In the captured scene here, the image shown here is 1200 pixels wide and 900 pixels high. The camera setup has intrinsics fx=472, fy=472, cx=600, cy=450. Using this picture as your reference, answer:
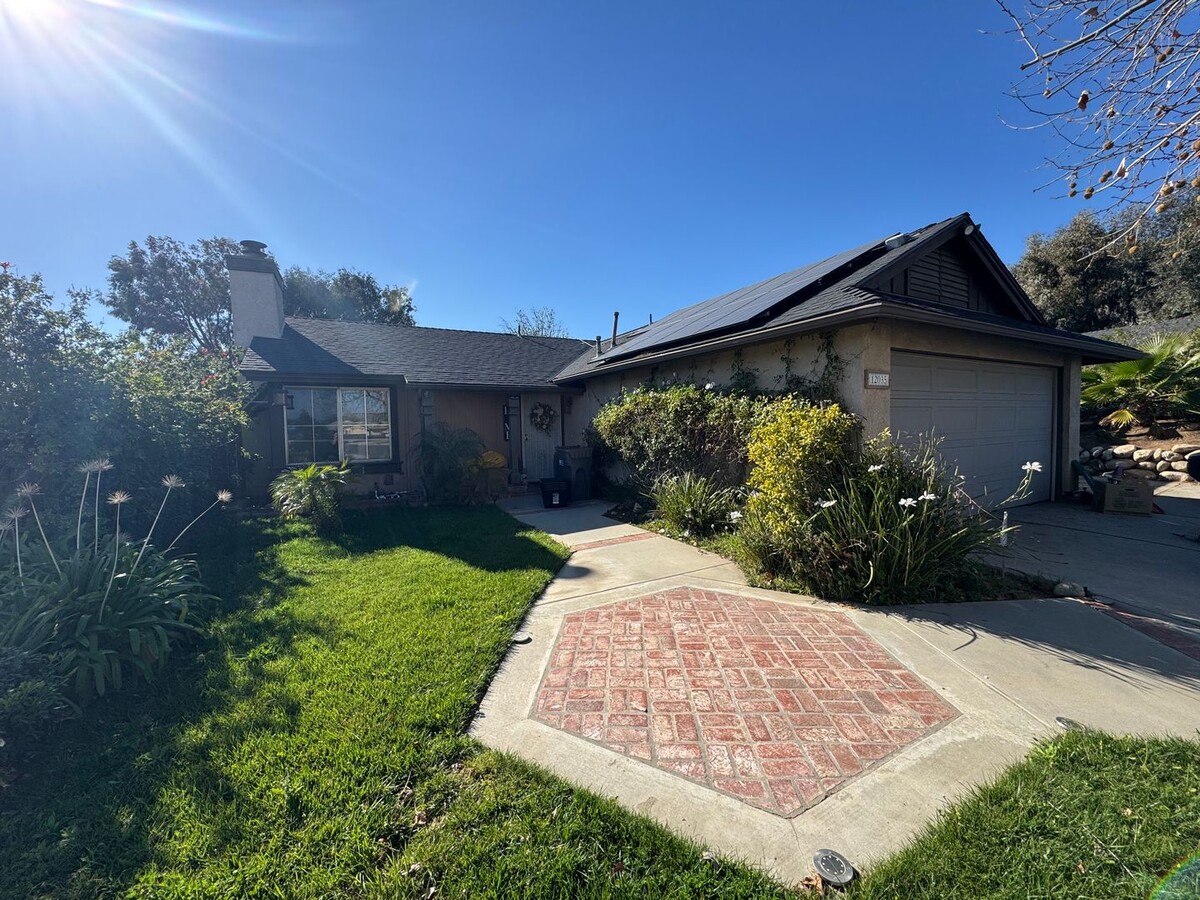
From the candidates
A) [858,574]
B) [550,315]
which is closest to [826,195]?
[858,574]

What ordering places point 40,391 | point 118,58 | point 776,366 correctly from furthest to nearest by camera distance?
point 776,366 → point 118,58 → point 40,391

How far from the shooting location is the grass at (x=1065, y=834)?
66.7 inches

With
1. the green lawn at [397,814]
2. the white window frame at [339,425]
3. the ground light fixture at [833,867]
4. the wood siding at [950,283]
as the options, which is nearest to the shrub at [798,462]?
the green lawn at [397,814]

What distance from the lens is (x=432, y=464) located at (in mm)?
10344

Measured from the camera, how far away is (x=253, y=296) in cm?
1168

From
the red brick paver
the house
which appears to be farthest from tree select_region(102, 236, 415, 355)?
the red brick paver

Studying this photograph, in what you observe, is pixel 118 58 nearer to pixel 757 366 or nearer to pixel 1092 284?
pixel 757 366

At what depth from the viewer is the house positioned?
20.7ft

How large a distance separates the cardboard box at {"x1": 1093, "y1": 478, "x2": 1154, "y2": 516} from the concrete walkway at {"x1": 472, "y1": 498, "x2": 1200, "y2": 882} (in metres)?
5.22

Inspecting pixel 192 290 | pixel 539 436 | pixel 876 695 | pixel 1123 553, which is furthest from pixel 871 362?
pixel 192 290

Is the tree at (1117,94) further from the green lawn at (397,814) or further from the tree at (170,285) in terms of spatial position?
the tree at (170,285)

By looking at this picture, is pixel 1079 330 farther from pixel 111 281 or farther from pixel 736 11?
pixel 111 281

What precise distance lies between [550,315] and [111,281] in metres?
24.0

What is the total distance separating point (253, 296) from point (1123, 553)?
55.0ft
